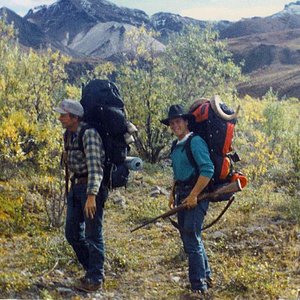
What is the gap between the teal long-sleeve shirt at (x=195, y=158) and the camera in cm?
438

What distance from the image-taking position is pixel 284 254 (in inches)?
229

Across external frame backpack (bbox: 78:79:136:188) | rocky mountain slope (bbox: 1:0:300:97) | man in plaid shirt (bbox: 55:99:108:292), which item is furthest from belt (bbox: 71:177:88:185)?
rocky mountain slope (bbox: 1:0:300:97)

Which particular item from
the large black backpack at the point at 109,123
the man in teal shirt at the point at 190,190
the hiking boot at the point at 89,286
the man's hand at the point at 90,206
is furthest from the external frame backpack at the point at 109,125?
the hiking boot at the point at 89,286

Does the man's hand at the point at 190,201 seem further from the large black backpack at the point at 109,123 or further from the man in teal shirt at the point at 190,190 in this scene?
the large black backpack at the point at 109,123

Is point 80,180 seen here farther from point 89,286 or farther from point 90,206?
point 89,286

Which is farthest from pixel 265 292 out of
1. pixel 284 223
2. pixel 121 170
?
pixel 284 223

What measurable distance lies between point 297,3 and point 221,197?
192 m

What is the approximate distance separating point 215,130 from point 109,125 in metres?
0.94

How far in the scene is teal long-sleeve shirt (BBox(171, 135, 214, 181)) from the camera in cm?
438

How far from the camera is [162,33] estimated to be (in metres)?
154

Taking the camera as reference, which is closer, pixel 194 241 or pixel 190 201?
pixel 190 201

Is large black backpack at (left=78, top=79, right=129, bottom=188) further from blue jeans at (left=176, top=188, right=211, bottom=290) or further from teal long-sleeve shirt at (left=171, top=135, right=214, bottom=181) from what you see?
blue jeans at (left=176, top=188, right=211, bottom=290)

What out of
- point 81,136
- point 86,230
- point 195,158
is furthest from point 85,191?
point 195,158

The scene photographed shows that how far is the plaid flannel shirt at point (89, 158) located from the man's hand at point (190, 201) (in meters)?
0.79
